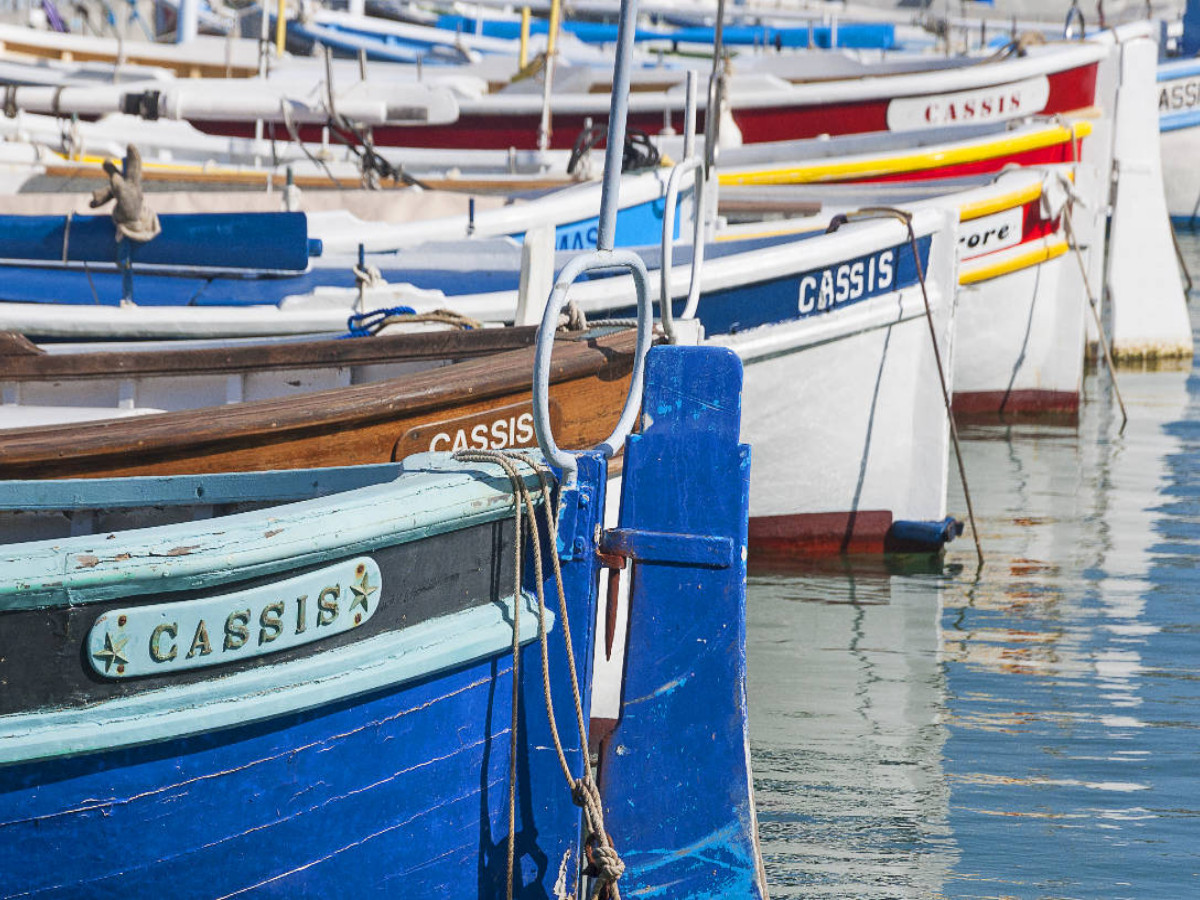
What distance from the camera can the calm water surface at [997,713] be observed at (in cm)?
527

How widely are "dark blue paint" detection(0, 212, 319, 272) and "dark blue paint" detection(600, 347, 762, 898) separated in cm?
390

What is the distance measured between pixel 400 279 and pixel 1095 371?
30.1 ft

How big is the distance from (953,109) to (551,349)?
13.0m

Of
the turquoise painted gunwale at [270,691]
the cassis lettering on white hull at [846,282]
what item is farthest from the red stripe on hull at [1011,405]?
the turquoise painted gunwale at [270,691]

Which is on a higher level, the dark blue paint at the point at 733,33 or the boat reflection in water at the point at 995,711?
the dark blue paint at the point at 733,33

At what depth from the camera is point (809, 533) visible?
894 cm

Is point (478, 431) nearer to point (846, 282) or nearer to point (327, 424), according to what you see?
point (327, 424)

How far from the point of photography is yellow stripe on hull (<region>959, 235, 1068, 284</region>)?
11812 mm

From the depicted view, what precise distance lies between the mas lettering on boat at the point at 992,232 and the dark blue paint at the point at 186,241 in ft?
16.9

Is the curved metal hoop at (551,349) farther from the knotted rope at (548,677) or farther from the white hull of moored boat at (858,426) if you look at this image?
the white hull of moored boat at (858,426)

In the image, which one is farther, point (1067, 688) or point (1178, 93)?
point (1178, 93)

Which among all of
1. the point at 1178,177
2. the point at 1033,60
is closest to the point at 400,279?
the point at 1033,60

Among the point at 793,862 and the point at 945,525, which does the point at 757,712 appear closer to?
the point at 793,862

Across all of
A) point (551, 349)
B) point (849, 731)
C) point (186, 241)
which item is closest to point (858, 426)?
point (849, 731)
